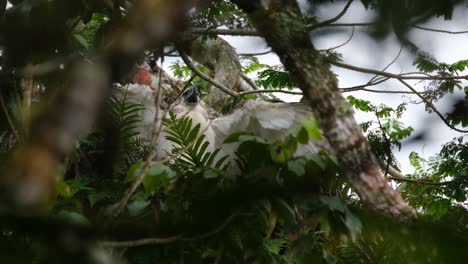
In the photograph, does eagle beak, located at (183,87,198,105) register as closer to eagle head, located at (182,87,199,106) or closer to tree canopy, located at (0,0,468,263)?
eagle head, located at (182,87,199,106)

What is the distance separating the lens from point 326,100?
1044 mm

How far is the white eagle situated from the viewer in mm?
2047

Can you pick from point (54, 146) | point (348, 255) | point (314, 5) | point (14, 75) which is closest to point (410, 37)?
point (314, 5)

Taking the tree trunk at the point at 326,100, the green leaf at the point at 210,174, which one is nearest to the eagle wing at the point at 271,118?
the green leaf at the point at 210,174

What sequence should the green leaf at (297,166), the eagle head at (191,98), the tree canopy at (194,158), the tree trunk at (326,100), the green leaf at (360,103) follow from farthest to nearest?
the green leaf at (360,103)
the eagle head at (191,98)
the green leaf at (297,166)
the tree trunk at (326,100)
the tree canopy at (194,158)

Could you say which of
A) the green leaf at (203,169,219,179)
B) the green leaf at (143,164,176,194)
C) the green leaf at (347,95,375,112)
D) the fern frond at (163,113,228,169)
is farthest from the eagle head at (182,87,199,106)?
the green leaf at (143,164,176,194)

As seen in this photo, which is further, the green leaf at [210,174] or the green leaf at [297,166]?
the green leaf at [210,174]

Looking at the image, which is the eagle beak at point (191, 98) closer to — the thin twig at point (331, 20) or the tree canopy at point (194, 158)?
the tree canopy at point (194, 158)

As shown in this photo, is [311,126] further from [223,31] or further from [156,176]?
[223,31]

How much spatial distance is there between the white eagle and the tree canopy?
0.40ft

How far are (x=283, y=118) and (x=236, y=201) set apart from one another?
1266 mm

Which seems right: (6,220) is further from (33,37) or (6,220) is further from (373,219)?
(33,37)

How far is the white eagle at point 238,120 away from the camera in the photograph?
2.05m

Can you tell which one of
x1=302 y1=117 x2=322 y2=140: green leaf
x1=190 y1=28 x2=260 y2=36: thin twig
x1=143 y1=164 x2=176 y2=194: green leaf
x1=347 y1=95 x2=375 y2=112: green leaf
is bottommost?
x1=143 y1=164 x2=176 y2=194: green leaf
